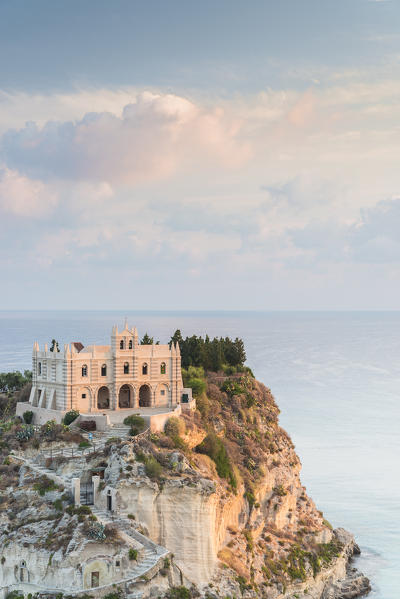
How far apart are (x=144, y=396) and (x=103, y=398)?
4644mm

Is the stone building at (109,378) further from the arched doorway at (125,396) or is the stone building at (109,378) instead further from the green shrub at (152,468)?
the green shrub at (152,468)

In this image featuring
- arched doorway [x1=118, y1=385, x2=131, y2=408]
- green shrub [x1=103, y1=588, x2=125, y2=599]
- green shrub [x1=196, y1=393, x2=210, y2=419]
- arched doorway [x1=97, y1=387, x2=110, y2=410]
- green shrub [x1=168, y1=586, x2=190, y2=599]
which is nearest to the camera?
green shrub [x1=103, y1=588, x2=125, y2=599]

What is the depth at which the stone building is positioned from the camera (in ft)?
227

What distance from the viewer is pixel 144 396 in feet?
243

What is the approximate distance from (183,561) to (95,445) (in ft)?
42.6

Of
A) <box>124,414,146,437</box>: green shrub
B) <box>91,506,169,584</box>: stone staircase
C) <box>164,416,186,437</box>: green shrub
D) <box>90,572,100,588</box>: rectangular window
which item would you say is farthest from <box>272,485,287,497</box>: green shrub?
<box>90,572,100,588</box>: rectangular window

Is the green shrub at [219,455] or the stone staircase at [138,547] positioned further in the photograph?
the green shrub at [219,455]

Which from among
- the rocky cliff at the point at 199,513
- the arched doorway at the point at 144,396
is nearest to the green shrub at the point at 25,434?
the rocky cliff at the point at 199,513

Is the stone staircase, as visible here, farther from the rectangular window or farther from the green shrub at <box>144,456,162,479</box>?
the green shrub at <box>144,456,162,479</box>

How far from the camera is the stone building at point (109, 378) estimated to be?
6919 cm

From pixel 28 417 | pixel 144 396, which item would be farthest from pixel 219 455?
pixel 28 417

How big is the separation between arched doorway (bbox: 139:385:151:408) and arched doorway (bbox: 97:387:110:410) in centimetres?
385

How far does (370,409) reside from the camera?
171m

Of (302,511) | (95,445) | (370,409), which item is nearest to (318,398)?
(370,409)
